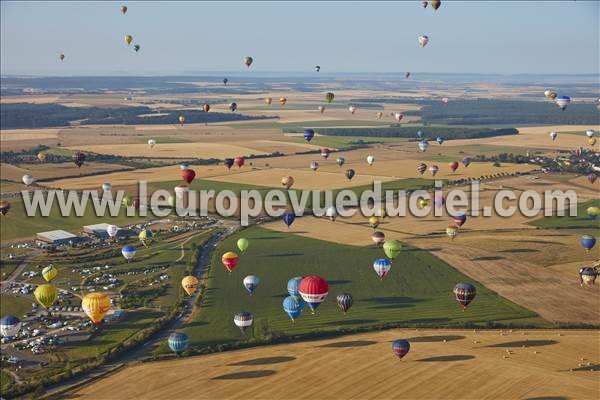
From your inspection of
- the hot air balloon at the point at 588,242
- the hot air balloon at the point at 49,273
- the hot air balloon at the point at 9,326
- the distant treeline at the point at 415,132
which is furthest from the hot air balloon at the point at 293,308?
the distant treeline at the point at 415,132

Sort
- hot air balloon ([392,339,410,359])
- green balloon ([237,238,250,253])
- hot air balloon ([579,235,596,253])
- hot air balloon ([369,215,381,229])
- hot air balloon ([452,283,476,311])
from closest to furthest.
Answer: hot air balloon ([392,339,410,359])
hot air balloon ([452,283,476,311])
hot air balloon ([579,235,596,253])
green balloon ([237,238,250,253])
hot air balloon ([369,215,381,229])

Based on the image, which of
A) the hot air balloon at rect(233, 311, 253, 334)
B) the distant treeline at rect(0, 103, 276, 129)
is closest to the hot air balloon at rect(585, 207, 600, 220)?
the hot air balloon at rect(233, 311, 253, 334)

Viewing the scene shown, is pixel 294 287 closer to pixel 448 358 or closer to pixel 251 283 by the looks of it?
pixel 251 283

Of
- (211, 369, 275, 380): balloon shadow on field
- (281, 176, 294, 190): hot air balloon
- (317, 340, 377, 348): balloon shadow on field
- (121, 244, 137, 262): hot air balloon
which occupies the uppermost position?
(281, 176, 294, 190): hot air balloon

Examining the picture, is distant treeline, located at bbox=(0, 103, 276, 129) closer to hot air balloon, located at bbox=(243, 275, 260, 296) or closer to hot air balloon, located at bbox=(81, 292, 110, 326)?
hot air balloon, located at bbox=(243, 275, 260, 296)

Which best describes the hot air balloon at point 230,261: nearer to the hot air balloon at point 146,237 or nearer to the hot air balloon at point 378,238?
the hot air balloon at point 146,237

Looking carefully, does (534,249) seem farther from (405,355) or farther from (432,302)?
(405,355)

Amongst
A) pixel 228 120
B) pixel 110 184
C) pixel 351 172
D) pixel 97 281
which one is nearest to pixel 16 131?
pixel 228 120
